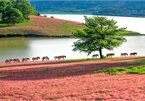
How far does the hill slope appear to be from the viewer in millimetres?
90875

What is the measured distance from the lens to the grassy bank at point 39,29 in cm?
9038

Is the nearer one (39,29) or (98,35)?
(98,35)

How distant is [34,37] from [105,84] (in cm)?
7406

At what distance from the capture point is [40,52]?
57.7 metres

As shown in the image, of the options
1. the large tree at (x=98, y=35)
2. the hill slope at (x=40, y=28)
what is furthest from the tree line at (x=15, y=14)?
the large tree at (x=98, y=35)

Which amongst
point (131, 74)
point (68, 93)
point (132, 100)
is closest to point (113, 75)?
point (131, 74)

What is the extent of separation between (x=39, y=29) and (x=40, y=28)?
5.34ft

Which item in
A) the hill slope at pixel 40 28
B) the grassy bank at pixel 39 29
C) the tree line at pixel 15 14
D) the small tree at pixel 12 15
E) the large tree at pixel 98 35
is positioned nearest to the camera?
the large tree at pixel 98 35

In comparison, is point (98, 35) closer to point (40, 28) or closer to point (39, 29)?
point (39, 29)

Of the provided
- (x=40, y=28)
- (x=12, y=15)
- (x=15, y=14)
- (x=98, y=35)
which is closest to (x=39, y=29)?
(x=40, y=28)

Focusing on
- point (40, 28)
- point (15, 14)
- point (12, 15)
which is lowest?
point (40, 28)

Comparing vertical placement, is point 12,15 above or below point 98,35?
above

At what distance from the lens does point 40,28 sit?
9675 cm

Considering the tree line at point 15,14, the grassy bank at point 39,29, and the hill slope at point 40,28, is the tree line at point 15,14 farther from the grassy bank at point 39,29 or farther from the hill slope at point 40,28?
the hill slope at point 40,28
